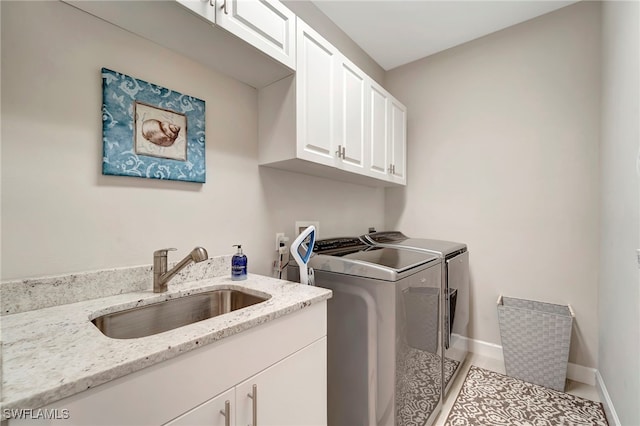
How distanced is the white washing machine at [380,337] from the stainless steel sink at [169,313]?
0.43m

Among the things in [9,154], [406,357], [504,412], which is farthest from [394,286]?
[9,154]

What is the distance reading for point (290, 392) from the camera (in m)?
0.99

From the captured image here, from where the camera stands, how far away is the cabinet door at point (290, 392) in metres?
0.86

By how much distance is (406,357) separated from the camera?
1.32m

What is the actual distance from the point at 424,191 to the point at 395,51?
4.53ft

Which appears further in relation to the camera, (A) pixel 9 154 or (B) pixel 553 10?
(B) pixel 553 10

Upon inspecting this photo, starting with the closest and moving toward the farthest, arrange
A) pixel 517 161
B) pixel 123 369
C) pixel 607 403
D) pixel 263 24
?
pixel 123 369 < pixel 263 24 < pixel 607 403 < pixel 517 161

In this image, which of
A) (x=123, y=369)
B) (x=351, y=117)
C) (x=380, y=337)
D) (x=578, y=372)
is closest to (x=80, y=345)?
(x=123, y=369)

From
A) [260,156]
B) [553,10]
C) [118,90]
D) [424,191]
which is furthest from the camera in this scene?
[424,191]

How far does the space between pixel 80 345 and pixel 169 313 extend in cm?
47

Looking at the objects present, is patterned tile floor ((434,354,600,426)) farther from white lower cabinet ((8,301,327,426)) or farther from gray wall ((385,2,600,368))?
white lower cabinet ((8,301,327,426))

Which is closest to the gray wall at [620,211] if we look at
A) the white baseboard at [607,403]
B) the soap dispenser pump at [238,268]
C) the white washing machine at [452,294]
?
the white baseboard at [607,403]

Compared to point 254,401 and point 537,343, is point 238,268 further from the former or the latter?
point 537,343

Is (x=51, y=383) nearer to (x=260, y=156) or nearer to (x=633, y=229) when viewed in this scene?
(x=260, y=156)
